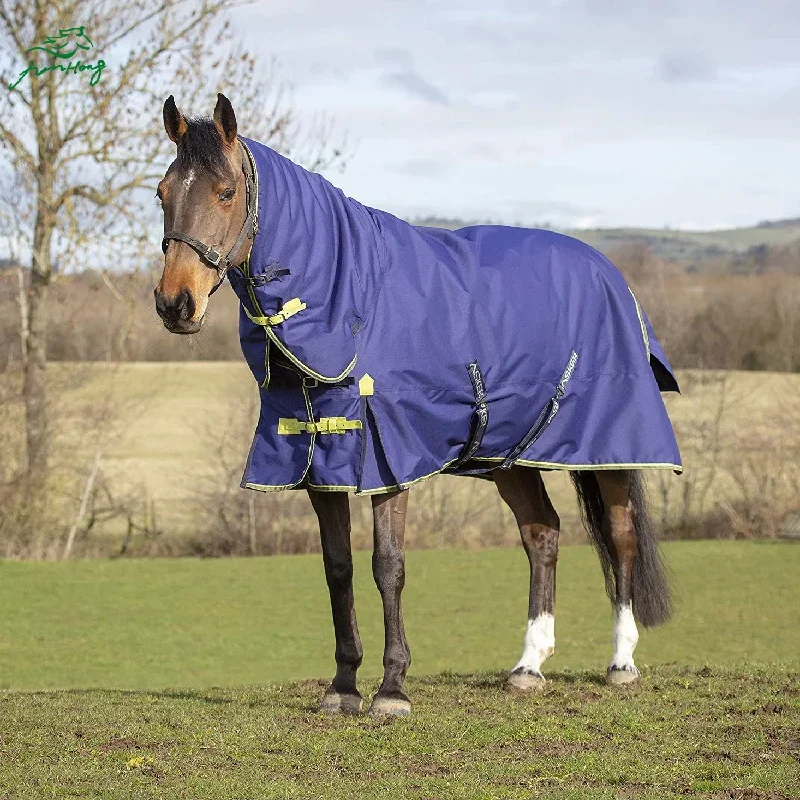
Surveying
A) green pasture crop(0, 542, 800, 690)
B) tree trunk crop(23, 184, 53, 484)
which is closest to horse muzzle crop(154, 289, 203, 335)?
green pasture crop(0, 542, 800, 690)

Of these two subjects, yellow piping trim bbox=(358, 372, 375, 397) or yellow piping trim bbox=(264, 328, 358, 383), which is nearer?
yellow piping trim bbox=(264, 328, 358, 383)

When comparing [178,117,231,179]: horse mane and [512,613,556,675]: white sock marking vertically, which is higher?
[178,117,231,179]: horse mane

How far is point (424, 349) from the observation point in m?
4.73

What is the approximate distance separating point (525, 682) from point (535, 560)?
1.88ft

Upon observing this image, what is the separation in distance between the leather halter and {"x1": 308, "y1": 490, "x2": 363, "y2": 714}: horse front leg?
1.04 meters

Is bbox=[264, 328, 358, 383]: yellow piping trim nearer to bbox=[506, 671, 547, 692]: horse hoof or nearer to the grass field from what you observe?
the grass field

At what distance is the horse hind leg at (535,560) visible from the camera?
5492 mm

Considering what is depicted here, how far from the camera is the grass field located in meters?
3.80

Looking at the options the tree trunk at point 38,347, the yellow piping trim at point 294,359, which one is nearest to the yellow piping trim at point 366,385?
the yellow piping trim at point 294,359

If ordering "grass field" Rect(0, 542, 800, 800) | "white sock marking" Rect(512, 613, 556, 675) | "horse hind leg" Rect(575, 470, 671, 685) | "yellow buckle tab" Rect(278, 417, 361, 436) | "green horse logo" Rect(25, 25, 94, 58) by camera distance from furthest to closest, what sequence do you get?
"green horse logo" Rect(25, 25, 94, 58), "horse hind leg" Rect(575, 470, 671, 685), "white sock marking" Rect(512, 613, 556, 675), "yellow buckle tab" Rect(278, 417, 361, 436), "grass field" Rect(0, 542, 800, 800)

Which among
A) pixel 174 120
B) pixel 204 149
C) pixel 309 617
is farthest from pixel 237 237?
pixel 309 617

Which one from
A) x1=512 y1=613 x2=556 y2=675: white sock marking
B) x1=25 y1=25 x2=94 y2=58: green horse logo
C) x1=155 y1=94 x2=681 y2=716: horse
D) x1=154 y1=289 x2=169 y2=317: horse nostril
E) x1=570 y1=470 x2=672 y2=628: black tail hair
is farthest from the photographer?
x1=25 y1=25 x2=94 y2=58: green horse logo

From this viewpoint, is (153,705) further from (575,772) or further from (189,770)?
(575,772)

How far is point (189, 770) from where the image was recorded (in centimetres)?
393
